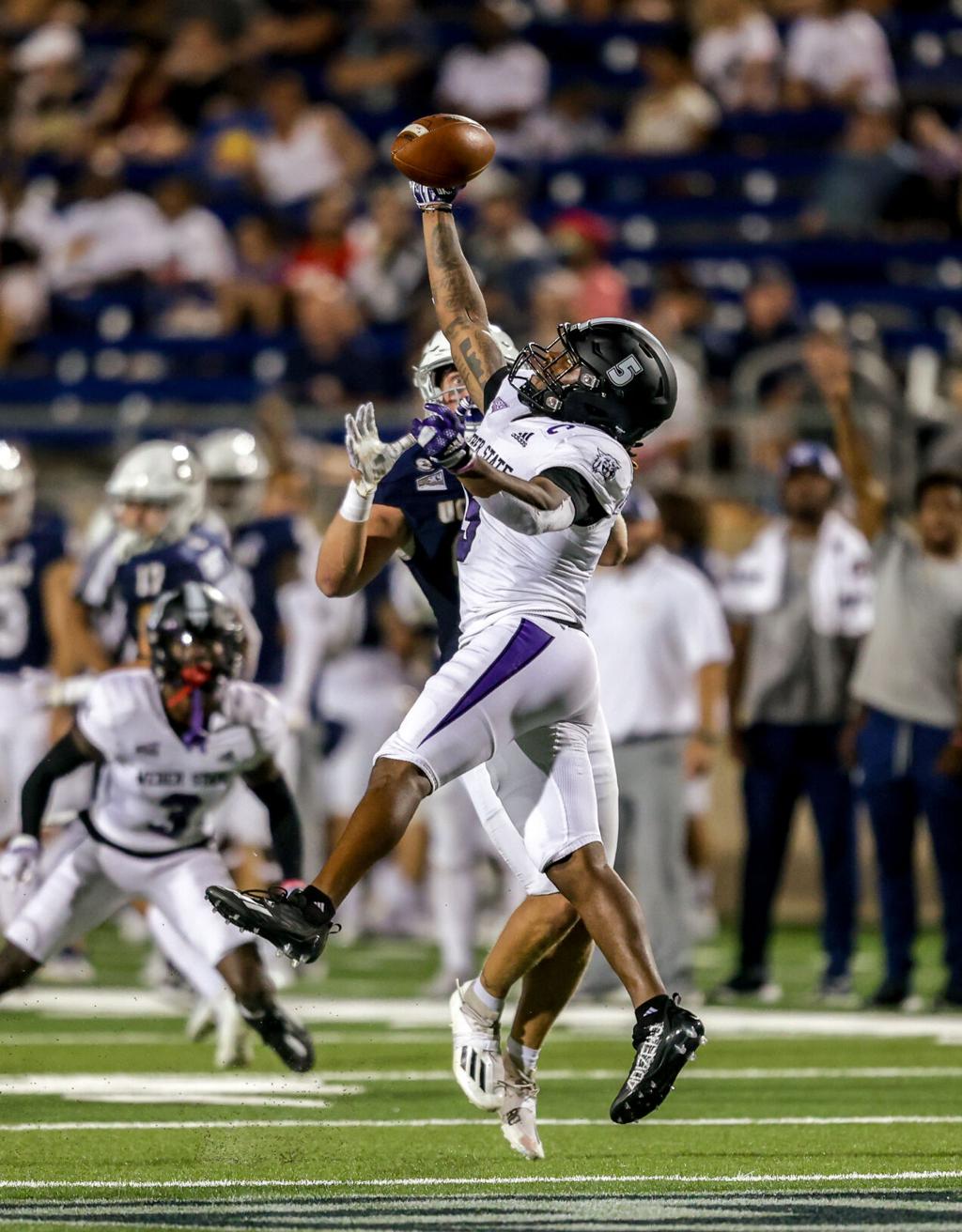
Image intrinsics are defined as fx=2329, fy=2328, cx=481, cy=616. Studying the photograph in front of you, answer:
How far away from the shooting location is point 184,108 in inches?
602

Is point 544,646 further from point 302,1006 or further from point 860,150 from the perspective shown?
point 860,150

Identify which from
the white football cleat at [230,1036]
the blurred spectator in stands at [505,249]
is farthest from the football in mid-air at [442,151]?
the blurred spectator in stands at [505,249]

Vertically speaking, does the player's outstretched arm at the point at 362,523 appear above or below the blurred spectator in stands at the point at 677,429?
above

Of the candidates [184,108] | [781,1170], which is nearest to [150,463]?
[781,1170]

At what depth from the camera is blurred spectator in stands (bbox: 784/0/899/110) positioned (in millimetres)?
13719

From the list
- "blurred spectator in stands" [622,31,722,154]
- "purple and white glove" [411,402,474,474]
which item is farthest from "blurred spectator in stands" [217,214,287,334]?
"purple and white glove" [411,402,474,474]

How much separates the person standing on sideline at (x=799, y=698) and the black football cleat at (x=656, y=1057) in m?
3.99

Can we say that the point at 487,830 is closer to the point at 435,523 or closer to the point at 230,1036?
the point at 435,523

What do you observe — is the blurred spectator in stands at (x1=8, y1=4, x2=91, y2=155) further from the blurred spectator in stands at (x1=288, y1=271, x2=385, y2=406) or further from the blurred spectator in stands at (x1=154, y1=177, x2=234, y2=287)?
the blurred spectator in stands at (x1=288, y1=271, x2=385, y2=406)

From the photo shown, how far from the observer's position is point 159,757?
610 centimetres

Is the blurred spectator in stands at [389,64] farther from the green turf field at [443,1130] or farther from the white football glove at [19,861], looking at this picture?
the white football glove at [19,861]

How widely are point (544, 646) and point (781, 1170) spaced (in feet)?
3.72

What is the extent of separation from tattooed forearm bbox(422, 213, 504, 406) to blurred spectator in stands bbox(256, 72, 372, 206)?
9132 mm

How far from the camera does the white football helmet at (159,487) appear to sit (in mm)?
7699
